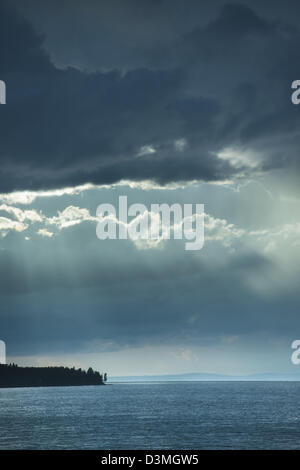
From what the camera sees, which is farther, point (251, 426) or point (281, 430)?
point (251, 426)

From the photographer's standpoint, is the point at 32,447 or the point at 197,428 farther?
the point at 197,428

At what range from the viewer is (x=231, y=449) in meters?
101

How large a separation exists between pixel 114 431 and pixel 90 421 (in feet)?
104

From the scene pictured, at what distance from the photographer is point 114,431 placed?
129750 mm
